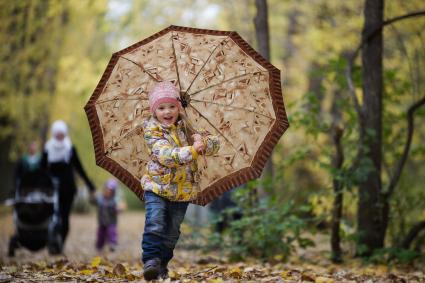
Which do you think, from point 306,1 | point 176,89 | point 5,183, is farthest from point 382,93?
point 5,183

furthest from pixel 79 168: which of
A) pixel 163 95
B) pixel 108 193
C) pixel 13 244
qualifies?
pixel 163 95

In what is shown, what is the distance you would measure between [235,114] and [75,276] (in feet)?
6.71

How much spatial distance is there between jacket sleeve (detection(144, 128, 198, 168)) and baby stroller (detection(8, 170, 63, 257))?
4.90m

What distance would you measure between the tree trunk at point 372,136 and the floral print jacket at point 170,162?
117 inches

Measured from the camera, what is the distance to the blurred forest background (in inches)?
285

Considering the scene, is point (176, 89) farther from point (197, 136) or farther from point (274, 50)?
point (274, 50)

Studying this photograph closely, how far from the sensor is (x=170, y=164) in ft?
15.3

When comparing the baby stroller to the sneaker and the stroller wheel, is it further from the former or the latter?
the sneaker

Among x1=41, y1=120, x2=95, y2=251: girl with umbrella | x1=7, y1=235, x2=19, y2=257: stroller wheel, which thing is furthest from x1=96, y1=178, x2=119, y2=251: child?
x1=7, y1=235, x2=19, y2=257: stroller wheel

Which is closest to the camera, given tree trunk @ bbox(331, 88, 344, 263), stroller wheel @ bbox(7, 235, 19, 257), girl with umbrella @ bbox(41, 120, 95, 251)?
tree trunk @ bbox(331, 88, 344, 263)

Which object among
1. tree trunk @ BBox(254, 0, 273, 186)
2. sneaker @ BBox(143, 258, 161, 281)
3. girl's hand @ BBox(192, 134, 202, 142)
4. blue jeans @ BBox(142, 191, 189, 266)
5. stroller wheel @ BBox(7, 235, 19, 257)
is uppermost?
tree trunk @ BBox(254, 0, 273, 186)

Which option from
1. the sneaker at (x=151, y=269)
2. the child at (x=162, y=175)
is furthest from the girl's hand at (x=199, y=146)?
the sneaker at (x=151, y=269)

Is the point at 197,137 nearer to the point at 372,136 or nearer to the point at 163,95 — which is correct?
the point at 163,95

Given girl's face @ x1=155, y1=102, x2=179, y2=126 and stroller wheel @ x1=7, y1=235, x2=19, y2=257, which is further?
stroller wheel @ x1=7, y1=235, x2=19, y2=257
